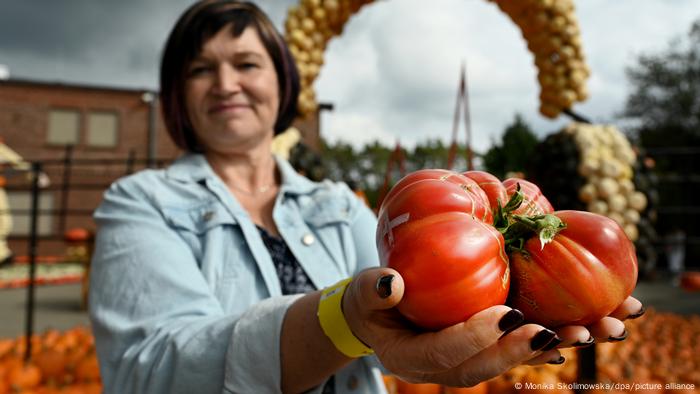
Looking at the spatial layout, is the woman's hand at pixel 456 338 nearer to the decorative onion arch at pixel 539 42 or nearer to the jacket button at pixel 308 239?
the jacket button at pixel 308 239

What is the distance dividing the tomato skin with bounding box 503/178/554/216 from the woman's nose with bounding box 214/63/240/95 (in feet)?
2.87

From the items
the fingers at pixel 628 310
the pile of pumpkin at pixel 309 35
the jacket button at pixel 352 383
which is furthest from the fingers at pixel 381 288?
the pile of pumpkin at pixel 309 35

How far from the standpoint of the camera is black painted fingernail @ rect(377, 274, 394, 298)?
0.67 meters

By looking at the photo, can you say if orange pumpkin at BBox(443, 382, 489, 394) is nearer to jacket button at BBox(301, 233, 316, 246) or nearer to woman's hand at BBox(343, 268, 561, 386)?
jacket button at BBox(301, 233, 316, 246)

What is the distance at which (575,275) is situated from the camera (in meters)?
0.73

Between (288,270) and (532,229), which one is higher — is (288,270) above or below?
below

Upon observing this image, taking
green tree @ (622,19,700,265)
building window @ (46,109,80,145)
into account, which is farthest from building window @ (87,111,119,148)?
green tree @ (622,19,700,265)

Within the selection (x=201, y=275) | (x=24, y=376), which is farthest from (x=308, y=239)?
(x=24, y=376)

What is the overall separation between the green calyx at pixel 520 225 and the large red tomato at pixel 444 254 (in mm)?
32

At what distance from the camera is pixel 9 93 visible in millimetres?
21953

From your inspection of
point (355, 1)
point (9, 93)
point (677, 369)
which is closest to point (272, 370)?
point (355, 1)

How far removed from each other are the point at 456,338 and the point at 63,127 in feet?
82.7

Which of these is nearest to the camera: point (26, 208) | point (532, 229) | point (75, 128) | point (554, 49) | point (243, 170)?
point (532, 229)

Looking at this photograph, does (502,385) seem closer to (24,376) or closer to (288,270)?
(288,270)
